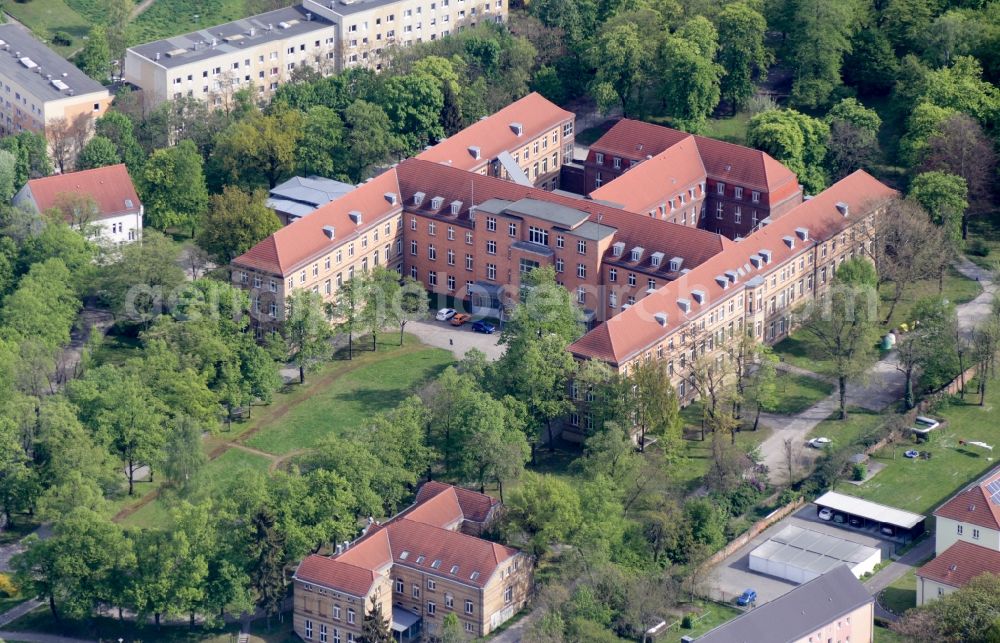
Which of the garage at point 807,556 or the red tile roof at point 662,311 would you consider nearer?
the garage at point 807,556

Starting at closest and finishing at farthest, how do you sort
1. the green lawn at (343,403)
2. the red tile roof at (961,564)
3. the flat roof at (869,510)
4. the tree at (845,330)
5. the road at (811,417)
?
the red tile roof at (961,564) < the flat roof at (869,510) < the road at (811,417) < the green lawn at (343,403) < the tree at (845,330)

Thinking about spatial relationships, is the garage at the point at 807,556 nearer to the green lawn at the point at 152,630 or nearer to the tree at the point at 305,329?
the green lawn at the point at 152,630

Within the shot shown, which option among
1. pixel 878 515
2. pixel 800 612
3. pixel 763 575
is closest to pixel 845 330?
pixel 878 515

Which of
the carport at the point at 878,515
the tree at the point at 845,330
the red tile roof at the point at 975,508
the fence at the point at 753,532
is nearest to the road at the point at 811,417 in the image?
the tree at the point at 845,330

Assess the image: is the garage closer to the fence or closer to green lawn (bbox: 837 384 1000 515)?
the fence

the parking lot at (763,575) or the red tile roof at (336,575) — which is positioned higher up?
the red tile roof at (336,575)

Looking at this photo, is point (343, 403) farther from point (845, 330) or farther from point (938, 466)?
point (938, 466)

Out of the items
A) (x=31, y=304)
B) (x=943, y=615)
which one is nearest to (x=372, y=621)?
(x=943, y=615)
